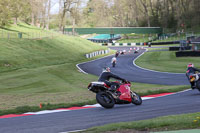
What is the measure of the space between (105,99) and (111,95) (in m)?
0.28

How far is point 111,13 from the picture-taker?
15725 cm

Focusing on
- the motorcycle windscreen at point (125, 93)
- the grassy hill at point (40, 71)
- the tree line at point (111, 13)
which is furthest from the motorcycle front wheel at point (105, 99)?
the tree line at point (111, 13)

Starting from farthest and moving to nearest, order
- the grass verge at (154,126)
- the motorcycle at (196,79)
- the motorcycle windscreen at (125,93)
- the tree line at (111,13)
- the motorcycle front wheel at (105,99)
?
the tree line at (111,13) → the motorcycle at (196,79) → the motorcycle windscreen at (125,93) → the motorcycle front wheel at (105,99) → the grass verge at (154,126)

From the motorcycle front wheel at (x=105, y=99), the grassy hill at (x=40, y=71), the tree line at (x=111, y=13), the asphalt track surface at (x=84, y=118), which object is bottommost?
the grassy hill at (x=40, y=71)

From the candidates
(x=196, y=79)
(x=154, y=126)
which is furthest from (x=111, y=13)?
(x=154, y=126)

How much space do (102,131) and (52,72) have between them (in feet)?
90.6

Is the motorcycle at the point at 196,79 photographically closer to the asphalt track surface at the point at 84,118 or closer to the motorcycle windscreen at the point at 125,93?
the asphalt track surface at the point at 84,118

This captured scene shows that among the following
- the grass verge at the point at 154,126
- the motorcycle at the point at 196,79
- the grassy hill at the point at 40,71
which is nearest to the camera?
the grass verge at the point at 154,126

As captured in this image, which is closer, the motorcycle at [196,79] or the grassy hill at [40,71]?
the motorcycle at [196,79]

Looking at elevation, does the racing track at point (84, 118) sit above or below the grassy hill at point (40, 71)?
above

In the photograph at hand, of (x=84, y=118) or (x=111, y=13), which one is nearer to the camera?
(x=84, y=118)

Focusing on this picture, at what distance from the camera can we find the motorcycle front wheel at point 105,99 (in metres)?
13.8

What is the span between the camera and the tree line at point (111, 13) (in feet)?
302

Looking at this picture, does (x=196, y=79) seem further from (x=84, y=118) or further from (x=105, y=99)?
(x=84, y=118)
